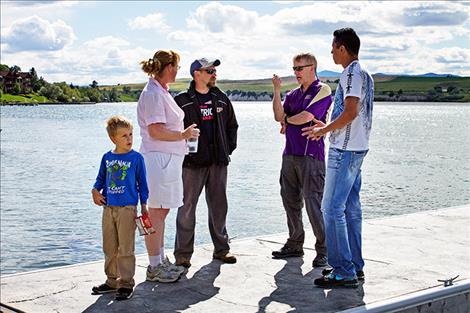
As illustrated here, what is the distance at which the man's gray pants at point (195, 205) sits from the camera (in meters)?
7.04

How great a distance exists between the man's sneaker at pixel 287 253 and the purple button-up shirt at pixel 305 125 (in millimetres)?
898

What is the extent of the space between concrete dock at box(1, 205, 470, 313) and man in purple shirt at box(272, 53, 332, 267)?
0.43 m

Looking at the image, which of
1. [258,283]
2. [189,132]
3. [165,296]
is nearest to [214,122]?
[189,132]

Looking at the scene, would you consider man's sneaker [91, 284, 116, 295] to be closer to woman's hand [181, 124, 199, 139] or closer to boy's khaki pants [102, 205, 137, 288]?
boy's khaki pants [102, 205, 137, 288]

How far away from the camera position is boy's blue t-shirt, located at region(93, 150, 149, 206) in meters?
5.92

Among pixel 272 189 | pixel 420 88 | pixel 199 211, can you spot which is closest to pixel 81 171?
pixel 272 189

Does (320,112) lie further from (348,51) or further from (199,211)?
(199,211)

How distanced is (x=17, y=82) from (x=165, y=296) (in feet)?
305

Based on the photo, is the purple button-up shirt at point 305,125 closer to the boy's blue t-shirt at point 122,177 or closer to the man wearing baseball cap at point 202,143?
the man wearing baseball cap at point 202,143

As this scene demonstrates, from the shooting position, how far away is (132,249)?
6.00 meters

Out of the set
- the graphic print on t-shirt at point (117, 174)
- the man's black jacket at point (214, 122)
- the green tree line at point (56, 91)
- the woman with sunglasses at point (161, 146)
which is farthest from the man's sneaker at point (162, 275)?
the green tree line at point (56, 91)

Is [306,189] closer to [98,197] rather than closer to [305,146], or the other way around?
[305,146]

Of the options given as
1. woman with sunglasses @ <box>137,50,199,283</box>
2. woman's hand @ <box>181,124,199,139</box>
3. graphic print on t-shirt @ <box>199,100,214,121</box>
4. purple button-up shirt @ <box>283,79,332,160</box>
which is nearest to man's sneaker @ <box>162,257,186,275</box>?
woman with sunglasses @ <box>137,50,199,283</box>

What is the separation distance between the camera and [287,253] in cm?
743
